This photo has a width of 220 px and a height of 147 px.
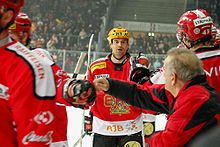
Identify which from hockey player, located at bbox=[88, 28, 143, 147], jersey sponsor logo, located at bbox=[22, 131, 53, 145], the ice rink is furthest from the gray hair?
the ice rink

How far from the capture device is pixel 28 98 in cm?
140

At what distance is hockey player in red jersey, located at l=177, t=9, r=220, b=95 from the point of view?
105 inches

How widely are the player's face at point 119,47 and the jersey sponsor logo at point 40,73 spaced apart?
2.65 m

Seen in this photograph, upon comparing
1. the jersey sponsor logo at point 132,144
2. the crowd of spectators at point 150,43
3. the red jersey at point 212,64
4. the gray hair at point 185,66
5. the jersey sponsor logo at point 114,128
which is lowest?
the crowd of spectators at point 150,43

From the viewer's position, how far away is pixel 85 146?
17.9ft

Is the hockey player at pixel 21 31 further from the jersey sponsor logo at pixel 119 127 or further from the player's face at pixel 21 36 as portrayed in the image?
the jersey sponsor logo at pixel 119 127

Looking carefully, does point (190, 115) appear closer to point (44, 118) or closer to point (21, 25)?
point (44, 118)

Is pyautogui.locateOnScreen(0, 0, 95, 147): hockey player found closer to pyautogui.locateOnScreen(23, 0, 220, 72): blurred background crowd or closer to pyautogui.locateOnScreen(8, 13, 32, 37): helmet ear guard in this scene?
pyautogui.locateOnScreen(8, 13, 32, 37): helmet ear guard

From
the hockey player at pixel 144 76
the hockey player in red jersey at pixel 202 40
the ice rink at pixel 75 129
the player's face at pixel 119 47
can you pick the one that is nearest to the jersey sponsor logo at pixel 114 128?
the hockey player at pixel 144 76

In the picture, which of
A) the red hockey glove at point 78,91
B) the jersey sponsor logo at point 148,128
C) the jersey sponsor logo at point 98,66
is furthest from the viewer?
the jersey sponsor logo at point 148,128

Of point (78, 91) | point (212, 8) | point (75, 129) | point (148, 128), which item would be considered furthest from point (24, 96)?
point (212, 8)

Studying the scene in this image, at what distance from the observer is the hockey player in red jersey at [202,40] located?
2.66 meters

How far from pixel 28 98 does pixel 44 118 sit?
86mm

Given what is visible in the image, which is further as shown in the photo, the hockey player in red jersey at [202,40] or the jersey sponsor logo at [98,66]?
the jersey sponsor logo at [98,66]
